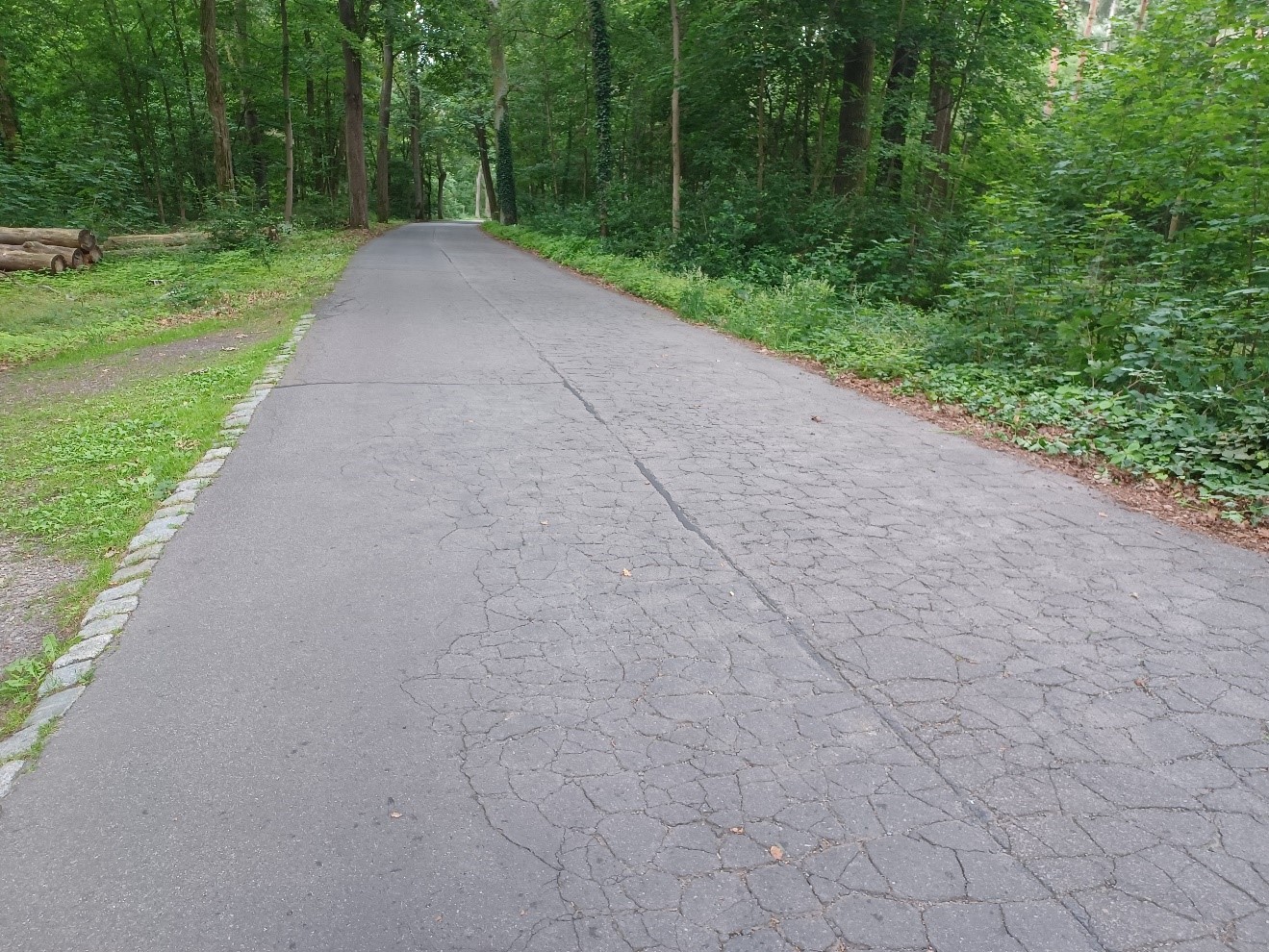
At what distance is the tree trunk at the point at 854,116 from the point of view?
17172 millimetres

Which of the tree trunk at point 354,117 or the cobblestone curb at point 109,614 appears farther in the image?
the tree trunk at point 354,117

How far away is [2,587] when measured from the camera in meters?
3.94

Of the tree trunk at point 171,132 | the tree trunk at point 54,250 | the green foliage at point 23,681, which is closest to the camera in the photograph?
the green foliage at point 23,681

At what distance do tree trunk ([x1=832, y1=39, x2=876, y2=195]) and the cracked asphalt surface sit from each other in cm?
1368

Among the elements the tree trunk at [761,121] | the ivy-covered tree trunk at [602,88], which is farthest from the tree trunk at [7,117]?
the tree trunk at [761,121]

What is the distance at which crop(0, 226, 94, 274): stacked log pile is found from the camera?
15375mm

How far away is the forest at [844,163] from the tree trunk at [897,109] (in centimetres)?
9

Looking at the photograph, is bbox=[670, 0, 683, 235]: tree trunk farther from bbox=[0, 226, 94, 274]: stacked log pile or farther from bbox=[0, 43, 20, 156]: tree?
bbox=[0, 43, 20, 156]: tree

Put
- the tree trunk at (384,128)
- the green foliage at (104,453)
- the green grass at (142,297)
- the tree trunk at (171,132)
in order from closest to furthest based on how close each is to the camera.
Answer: the green foliage at (104,453)
the green grass at (142,297)
the tree trunk at (171,132)
the tree trunk at (384,128)

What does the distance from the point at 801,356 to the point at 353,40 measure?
789 inches

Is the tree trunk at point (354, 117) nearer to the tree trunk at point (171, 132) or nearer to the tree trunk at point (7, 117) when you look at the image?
the tree trunk at point (171, 132)

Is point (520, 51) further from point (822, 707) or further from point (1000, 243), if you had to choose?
point (822, 707)

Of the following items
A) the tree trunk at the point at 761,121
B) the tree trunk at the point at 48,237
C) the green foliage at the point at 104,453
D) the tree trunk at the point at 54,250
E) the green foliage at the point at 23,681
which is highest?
the tree trunk at the point at 761,121

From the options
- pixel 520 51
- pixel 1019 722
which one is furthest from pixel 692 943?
pixel 520 51
